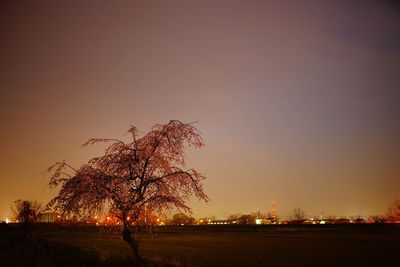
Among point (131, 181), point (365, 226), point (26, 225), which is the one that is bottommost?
point (365, 226)

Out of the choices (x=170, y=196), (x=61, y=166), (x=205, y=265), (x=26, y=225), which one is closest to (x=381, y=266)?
(x=205, y=265)

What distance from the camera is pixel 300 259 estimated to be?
41219mm

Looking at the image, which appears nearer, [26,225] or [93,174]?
[93,174]

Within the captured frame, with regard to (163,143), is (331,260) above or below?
below

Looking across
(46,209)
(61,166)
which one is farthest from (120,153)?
(46,209)

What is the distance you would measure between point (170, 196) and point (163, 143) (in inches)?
118

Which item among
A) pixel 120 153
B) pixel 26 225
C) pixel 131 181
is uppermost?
pixel 120 153

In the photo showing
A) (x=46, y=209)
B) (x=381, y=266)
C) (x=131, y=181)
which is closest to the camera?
(x=46, y=209)

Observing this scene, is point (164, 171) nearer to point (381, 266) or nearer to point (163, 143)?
point (163, 143)

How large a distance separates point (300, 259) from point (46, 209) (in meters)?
29.3

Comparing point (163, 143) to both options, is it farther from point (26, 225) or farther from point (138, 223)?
point (26, 225)

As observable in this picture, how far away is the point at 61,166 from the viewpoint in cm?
2145

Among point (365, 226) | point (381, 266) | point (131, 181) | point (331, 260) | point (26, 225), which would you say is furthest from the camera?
point (365, 226)

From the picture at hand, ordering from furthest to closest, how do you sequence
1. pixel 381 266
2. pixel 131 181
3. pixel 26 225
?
1. pixel 26 225
2. pixel 381 266
3. pixel 131 181
